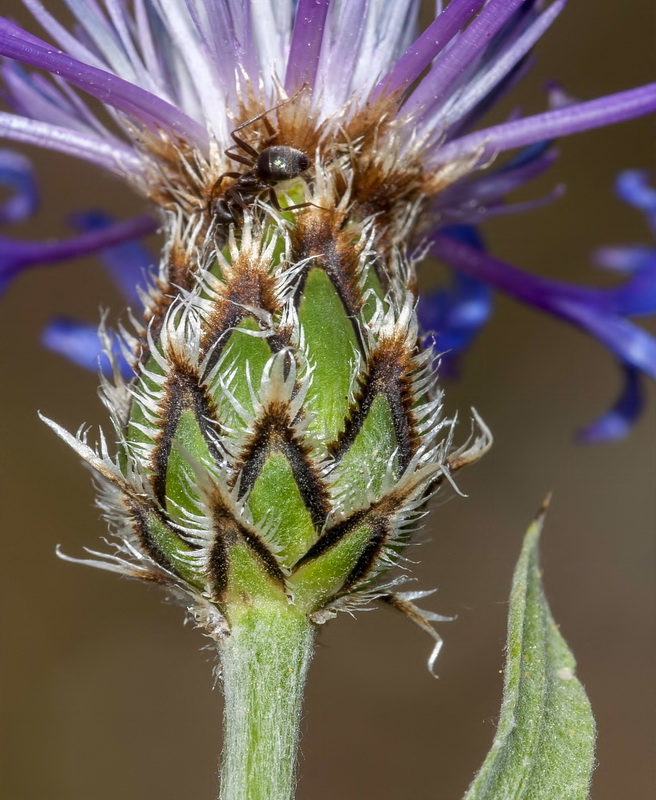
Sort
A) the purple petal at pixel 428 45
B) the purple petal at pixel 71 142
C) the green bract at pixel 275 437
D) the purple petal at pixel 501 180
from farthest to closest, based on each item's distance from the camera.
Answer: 1. the purple petal at pixel 501 180
2. the purple petal at pixel 71 142
3. the purple petal at pixel 428 45
4. the green bract at pixel 275 437

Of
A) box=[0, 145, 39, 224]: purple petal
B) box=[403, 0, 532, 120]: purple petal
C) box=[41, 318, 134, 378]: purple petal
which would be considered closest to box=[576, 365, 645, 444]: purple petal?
box=[403, 0, 532, 120]: purple petal

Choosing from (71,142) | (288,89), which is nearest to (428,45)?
(288,89)

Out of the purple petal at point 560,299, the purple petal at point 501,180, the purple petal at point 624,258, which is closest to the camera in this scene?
the purple petal at point 501,180

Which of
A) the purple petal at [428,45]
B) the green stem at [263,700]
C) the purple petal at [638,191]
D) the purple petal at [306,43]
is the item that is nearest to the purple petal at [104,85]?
the purple petal at [306,43]

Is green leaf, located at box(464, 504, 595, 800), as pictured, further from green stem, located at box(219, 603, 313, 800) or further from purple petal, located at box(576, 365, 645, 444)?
purple petal, located at box(576, 365, 645, 444)

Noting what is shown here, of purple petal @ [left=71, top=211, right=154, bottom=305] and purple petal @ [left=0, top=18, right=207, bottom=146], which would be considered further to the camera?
purple petal @ [left=71, top=211, right=154, bottom=305]

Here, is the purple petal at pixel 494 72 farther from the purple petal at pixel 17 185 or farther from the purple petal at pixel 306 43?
the purple petal at pixel 17 185

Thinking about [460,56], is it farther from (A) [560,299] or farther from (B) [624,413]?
(B) [624,413]
